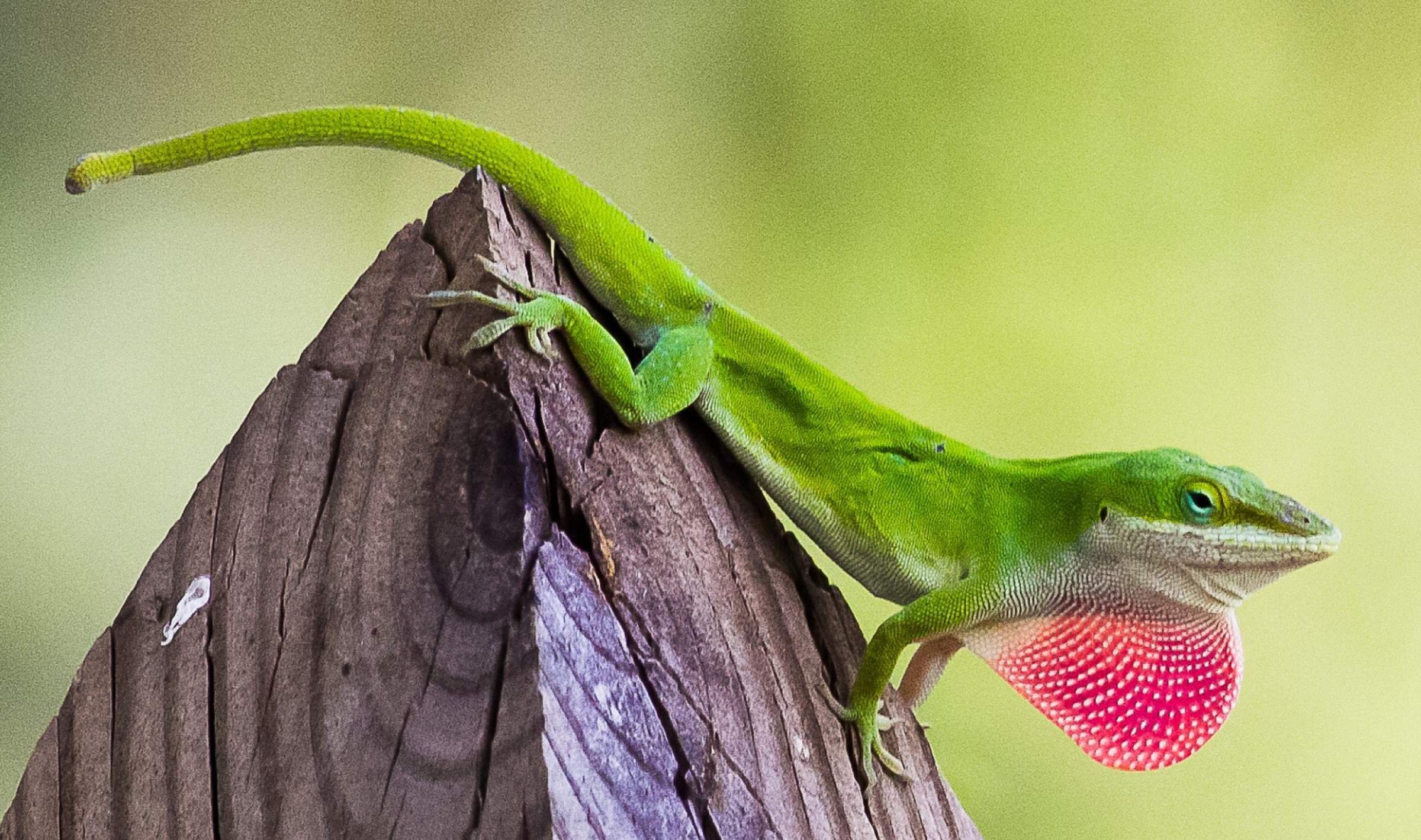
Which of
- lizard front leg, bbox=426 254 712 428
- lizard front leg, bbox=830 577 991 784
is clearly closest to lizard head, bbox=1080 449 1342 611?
lizard front leg, bbox=830 577 991 784

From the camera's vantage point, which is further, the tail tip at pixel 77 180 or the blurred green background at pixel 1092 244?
the blurred green background at pixel 1092 244

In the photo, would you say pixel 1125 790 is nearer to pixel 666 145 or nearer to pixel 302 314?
pixel 666 145

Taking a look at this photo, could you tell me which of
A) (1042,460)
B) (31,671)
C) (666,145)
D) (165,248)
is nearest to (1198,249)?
(666,145)

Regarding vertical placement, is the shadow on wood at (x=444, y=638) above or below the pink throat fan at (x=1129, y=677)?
above

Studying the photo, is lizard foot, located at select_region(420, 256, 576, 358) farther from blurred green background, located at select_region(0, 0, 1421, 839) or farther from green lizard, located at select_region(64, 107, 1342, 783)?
blurred green background, located at select_region(0, 0, 1421, 839)

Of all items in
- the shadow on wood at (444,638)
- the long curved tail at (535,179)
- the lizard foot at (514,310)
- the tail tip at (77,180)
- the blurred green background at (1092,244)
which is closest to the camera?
the shadow on wood at (444,638)

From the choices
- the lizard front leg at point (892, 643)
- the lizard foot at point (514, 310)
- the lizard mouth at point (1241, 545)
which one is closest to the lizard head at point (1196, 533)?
the lizard mouth at point (1241, 545)

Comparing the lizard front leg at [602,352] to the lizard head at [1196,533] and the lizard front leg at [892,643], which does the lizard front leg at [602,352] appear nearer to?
the lizard front leg at [892,643]

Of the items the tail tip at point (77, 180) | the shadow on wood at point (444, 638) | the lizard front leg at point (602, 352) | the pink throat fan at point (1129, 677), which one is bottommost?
the pink throat fan at point (1129, 677)
